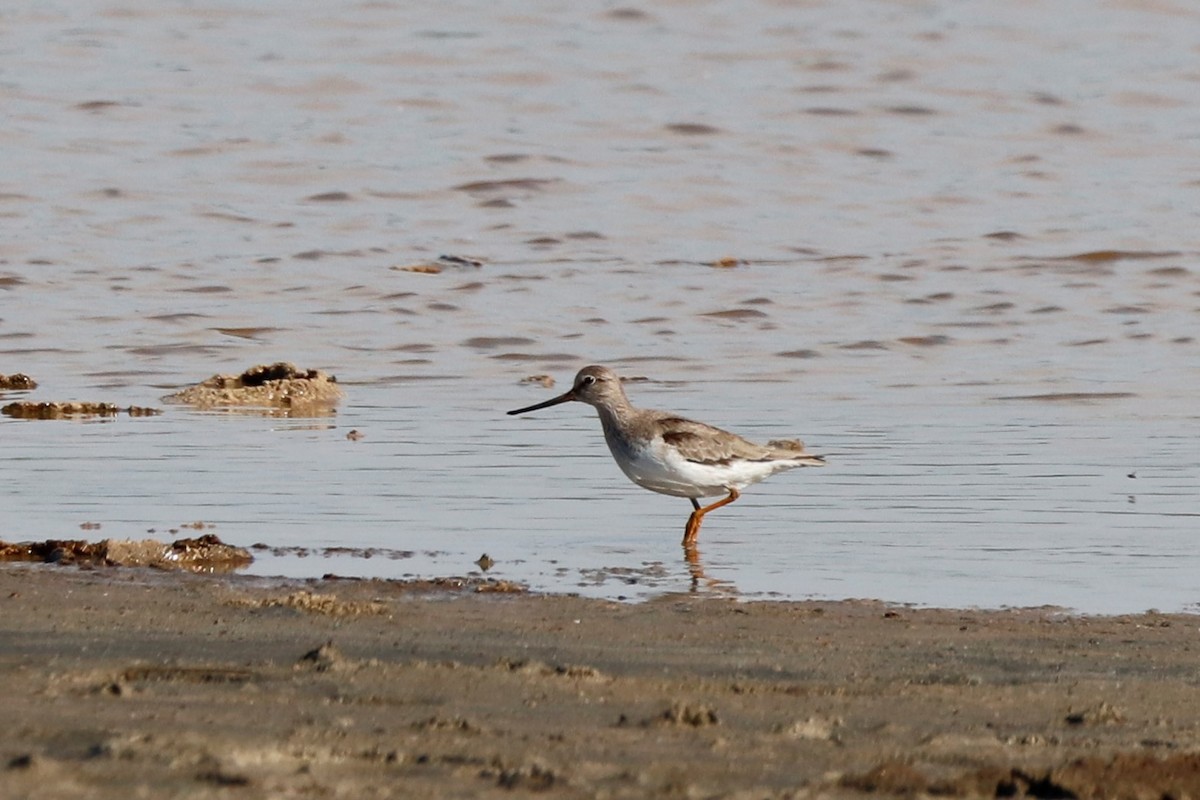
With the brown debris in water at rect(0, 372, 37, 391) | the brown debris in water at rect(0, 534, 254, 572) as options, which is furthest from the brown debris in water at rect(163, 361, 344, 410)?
the brown debris in water at rect(0, 534, 254, 572)

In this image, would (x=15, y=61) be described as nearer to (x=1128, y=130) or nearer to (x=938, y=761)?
(x=1128, y=130)

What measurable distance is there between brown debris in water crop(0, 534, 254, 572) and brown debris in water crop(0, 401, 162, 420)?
3.66m

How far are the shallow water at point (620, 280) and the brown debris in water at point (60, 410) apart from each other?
0.19 metres

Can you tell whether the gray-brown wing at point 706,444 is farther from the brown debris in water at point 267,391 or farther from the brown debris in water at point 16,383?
the brown debris in water at point 16,383

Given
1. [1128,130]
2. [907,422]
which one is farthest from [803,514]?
[1128,130]

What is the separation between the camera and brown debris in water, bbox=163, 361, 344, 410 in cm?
1128

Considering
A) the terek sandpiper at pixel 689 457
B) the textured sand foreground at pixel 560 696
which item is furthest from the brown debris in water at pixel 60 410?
the textured sand foreground at pixel 560 696

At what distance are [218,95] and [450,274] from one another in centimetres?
879

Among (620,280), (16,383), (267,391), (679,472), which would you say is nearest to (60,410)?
(16,383)

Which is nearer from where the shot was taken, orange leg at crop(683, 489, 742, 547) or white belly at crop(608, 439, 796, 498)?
orange leg at crop(683, 489, 742, 547)

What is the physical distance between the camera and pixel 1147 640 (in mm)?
5809

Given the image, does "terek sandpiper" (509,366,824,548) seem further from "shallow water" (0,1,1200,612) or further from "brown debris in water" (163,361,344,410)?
"brown debris in water" (163,361,344,410)

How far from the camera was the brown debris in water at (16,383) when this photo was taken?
455 inches

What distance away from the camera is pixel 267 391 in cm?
1135
